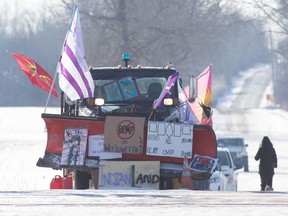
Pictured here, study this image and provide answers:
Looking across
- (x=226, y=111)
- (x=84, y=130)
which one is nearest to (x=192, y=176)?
(x=84, y=130)

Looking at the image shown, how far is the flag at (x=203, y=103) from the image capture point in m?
19.8

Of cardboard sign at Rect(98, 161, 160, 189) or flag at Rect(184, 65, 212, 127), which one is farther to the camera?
flag at Rect(184, 65, 212, 127)

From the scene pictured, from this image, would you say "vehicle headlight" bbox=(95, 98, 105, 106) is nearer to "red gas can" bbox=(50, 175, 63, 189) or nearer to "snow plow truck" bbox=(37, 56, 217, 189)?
"snow plow truck" bbox=(37, 56, 217, 189)

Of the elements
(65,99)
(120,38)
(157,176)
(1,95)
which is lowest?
(157,176)

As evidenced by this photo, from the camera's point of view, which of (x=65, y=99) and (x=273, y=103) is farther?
(x=273, y=103)

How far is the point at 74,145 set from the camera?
17969 mm

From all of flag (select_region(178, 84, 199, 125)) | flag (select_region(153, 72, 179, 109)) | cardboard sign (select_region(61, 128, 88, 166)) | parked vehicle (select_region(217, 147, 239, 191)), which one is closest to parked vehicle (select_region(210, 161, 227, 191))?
parked vehicle (select_region(217, 147, 239, 191))

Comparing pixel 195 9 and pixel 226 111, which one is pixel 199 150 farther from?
pixel 226 111

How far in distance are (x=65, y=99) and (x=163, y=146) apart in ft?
7.87

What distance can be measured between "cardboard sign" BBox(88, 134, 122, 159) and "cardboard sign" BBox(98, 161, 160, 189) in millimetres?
211

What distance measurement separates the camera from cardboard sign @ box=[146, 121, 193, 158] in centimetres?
1791

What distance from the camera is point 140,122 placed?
17.9m

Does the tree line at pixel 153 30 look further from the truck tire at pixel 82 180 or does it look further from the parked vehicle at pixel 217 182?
the truck tire at pixel 82 180

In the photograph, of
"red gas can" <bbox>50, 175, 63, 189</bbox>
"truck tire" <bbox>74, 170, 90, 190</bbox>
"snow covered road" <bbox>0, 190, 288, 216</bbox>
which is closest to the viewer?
"snow covered road" <bbox>0, 190, 288, 216</bbox>
